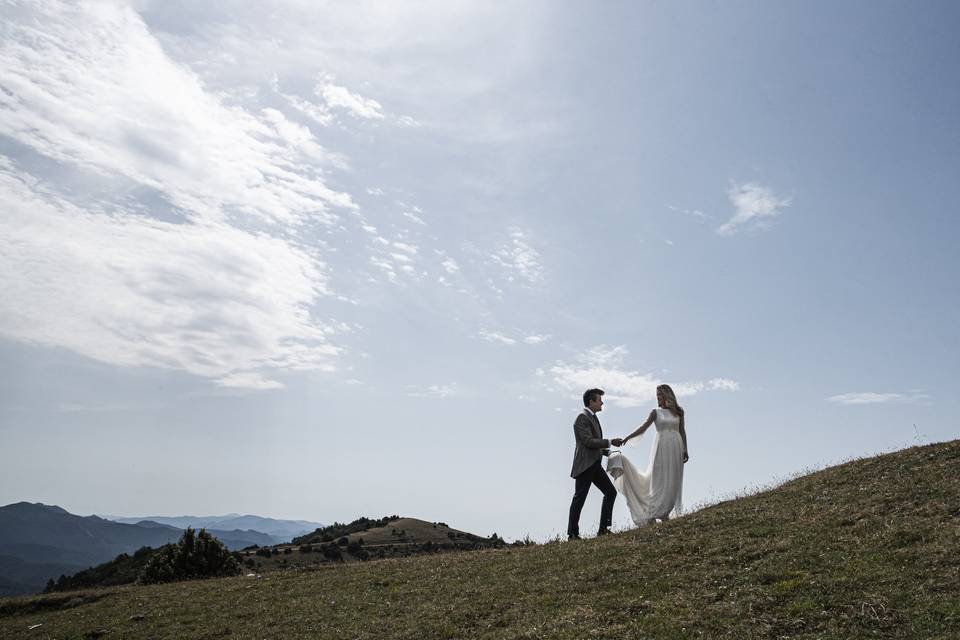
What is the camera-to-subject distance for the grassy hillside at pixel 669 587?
10.2 meters

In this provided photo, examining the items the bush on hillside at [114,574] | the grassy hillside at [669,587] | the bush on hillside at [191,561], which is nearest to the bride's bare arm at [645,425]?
the grassy hillside at [669,587]

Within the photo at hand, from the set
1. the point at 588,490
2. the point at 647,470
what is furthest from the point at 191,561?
the point at 647,470

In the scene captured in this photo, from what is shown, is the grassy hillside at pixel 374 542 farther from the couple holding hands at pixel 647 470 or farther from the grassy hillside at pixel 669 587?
the couple holding hands at pixel 647 470

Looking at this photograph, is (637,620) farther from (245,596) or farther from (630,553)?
(245,596)

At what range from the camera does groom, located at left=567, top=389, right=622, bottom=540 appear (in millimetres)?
18344

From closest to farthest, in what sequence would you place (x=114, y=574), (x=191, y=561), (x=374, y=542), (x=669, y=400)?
(x=669, y=400) < (x=191, y=561) < (x=114, y=574) < (x=374, y=542)

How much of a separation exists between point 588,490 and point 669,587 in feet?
21.9

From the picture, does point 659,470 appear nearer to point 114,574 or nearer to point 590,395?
point 590,395

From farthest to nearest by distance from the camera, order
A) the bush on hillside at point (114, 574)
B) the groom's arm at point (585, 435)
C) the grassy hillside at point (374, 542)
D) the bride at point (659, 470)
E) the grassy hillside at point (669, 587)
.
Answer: the grassy hillside at point (374, 542) → the bush on hillside at point (114, 574) → the bride at point (659, 470) → the groom's arm at point (585, 435) → the grassy hillside at point (669, 587)

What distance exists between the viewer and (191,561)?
23891 mm

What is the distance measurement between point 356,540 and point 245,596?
40.9 meters

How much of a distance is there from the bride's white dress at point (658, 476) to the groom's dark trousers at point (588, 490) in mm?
500

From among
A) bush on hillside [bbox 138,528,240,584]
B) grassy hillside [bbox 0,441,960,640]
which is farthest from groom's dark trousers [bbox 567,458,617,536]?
bush on hillside [bbox 138,528,240,584]

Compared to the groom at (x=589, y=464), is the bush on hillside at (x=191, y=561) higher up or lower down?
lower down
